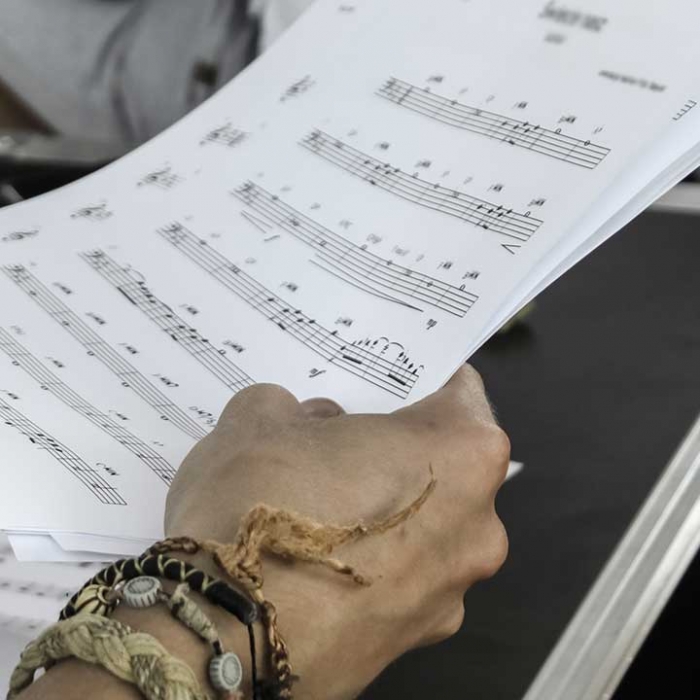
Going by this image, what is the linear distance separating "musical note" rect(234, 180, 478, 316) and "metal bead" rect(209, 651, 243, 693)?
0.24 meters

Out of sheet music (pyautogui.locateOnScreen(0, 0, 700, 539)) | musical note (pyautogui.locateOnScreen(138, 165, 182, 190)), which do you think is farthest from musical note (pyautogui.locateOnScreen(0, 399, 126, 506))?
musical note (pyautogui.locateOnScreen(138, 165, 182, 190))

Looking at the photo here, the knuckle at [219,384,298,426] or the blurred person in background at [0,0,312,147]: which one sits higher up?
the knuckle at [219,384,298,426]

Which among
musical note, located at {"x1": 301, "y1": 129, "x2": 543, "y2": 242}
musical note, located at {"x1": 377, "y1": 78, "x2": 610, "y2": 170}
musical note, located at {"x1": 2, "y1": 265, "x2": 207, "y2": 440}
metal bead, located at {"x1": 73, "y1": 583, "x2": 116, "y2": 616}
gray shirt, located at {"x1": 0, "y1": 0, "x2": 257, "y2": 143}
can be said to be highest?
musical note, located at {"x1": 377, "y1": 78, "x2": 610, "y2": 170}

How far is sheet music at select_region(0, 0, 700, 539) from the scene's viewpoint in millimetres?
600

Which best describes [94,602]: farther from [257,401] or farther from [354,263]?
[354,263]

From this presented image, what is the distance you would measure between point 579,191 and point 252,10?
1.13 metres

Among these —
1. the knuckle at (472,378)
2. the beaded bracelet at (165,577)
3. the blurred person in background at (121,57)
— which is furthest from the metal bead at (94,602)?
the blurred person in background at (121,57)

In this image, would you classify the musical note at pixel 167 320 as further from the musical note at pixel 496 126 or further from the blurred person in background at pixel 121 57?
the blurred person in background at pixel 121 57

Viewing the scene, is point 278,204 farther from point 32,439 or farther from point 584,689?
point 584,689

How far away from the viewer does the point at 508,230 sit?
2.06ft

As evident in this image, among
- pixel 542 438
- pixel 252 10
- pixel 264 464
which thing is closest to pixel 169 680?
pixel 264 464

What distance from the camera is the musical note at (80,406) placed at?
59 centimetres

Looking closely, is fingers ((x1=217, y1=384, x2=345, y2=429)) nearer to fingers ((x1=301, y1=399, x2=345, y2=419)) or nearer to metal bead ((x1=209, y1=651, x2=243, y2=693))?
fingers ((x1=301, y1=399, x2=345, y2=419))

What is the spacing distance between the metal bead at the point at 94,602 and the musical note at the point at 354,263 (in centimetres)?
24
